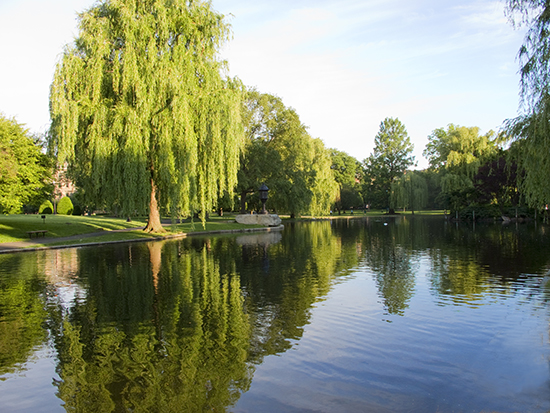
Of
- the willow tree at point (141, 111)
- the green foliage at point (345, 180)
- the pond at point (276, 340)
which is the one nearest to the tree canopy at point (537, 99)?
the pond at point (276, 340)

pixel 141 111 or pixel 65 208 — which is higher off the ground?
pixel 141 111

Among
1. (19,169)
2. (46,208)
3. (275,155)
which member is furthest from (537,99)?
(46,208)

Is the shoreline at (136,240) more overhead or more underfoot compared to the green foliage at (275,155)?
more underfoot

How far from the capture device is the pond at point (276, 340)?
4.82 m

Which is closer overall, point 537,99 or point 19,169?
point 537,99

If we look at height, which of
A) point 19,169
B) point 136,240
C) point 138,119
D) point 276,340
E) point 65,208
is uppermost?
point 138,119

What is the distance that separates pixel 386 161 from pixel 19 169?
7180 cm

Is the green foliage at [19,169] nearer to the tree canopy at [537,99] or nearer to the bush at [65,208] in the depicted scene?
the tree canopy at [537,99]

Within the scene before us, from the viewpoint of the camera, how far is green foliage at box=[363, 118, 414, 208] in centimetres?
8425

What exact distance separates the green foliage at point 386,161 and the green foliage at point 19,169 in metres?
65.2

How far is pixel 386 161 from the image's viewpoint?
86.3 meters

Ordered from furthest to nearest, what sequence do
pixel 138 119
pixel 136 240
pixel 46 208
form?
pixel 46 208 < pixel 136 240 < pixel 138 119

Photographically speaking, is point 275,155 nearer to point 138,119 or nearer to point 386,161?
point 138,119

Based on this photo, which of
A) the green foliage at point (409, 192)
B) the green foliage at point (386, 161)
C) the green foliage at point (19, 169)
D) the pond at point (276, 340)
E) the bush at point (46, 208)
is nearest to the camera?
the pond at point (276, 340)
